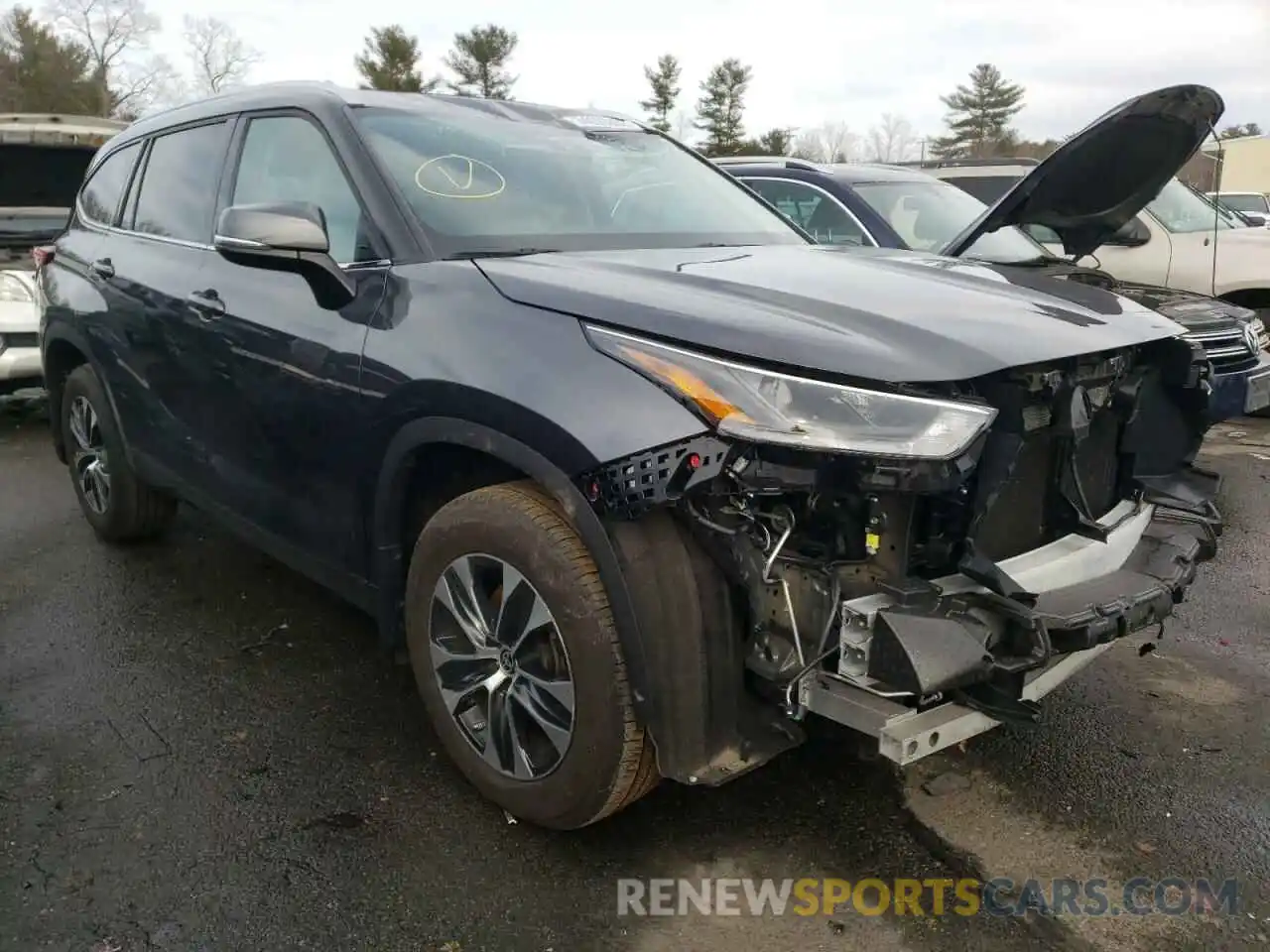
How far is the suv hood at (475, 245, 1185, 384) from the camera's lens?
2.05m

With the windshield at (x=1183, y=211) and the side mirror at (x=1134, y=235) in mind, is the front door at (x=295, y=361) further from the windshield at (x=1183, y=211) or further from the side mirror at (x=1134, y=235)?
the windshield at (x=1183, y=211)

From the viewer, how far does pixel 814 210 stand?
6.70 m

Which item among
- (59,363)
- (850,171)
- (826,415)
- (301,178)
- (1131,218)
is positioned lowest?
(59,363)

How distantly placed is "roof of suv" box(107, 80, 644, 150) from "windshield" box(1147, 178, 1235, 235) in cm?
560

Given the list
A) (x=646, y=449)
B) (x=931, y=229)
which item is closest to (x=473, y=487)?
(x=646, y=449)

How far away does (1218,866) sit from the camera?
2.49 meters

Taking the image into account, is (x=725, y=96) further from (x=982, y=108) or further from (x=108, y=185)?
(x=108, y=185)

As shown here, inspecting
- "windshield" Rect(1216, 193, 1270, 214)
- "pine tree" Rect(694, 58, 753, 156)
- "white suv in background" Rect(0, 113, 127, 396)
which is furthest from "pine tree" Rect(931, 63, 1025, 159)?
"white suv in background" Rect(0, 113, 127, 396)

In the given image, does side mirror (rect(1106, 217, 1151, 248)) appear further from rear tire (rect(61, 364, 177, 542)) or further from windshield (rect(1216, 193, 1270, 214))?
windshield (rect(1216, 193, 1270, 214))

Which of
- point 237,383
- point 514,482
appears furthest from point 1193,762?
point 237,383

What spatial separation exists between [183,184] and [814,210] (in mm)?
4161

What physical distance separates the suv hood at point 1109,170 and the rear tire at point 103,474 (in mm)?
3624

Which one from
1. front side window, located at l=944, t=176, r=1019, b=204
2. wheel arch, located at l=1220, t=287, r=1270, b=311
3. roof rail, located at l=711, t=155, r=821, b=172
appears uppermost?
roof rail, located at l=711, t=155, r=821, b=172

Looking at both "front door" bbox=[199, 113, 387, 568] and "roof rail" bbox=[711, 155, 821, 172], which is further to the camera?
"roof rail" bbox=[711, 155, 821, 172]
